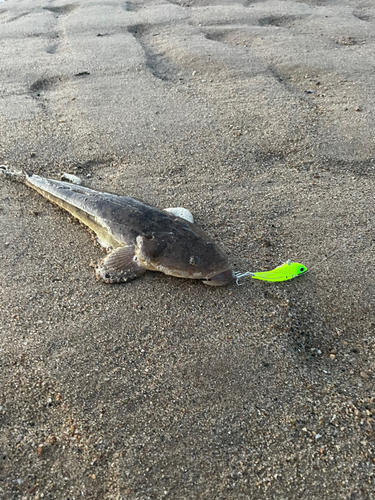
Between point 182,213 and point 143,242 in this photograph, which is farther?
point 182,213

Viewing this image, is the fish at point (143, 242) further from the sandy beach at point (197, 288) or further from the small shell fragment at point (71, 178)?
the small shell fragment at point (71, 178)

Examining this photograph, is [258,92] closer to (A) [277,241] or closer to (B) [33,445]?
(A) [277,241]

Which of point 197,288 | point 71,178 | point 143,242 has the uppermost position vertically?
point 71,178

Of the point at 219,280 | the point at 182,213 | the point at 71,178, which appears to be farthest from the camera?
the point at 71,178

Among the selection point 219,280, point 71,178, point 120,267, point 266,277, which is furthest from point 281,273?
point 71,178

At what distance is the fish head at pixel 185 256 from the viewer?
3.05 meters

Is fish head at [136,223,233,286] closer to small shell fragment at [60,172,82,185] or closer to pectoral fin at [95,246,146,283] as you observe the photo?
pectoral fin at [95,246,146,283]

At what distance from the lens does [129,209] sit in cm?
344

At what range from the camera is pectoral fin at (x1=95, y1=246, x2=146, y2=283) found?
3.16m

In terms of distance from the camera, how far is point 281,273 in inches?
124

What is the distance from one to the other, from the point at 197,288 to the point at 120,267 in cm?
67

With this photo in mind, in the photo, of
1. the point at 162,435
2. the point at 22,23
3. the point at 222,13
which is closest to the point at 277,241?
the point at 162,435

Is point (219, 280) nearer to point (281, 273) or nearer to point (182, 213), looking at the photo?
point (281, 273)

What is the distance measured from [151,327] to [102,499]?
3.72ft
